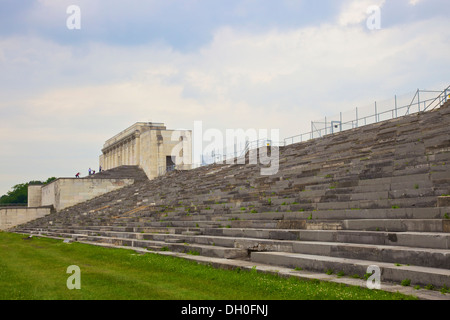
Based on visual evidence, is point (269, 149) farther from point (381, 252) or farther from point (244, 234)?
point (381, 252)

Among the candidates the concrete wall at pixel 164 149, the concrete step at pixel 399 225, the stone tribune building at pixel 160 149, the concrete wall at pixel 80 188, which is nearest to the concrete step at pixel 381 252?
the concrete step at pixel 399 225

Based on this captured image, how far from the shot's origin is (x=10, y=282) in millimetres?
9430

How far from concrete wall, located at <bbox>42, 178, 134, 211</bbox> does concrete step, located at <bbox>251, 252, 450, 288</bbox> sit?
1456 inches

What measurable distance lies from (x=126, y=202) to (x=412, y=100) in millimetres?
19878

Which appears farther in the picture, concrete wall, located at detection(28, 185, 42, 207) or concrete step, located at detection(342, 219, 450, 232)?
concrete wall, located at detection(28, 185, 42, 207)

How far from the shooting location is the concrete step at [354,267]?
7.53 metres

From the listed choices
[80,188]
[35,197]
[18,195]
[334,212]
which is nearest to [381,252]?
[334,212]

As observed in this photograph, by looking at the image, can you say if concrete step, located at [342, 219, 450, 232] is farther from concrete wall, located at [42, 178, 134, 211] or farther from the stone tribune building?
concrete wall, located at [42, 178, 134, 211]

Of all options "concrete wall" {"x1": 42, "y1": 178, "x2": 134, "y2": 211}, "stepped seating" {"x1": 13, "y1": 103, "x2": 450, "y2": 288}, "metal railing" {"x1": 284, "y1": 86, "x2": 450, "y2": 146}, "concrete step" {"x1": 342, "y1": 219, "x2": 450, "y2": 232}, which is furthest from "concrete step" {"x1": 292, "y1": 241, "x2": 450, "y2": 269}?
"concrete wall" {"x1": 42, "y1": 178, "x2": 134, "y2": 211}

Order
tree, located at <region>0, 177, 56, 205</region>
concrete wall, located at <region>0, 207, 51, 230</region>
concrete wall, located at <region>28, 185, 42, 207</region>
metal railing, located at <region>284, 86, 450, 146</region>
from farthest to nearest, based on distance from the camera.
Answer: tree, located at <region>0, 177, 56, 205</region>
concrete wall, located at <region>28, 185, 42, 207</region>
concrete wall, located at <region>0, 207, 51, 230</region>
metal railing, located at <region>284, 86, 450, 146</region>

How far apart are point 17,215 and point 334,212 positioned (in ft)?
135

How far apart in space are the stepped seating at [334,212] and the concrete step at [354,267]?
0.02 metres

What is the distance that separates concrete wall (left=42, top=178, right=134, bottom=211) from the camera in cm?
4581
